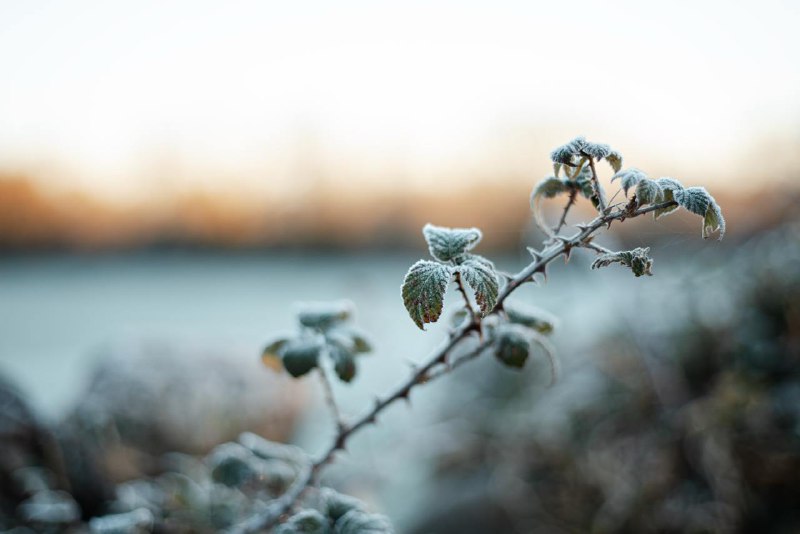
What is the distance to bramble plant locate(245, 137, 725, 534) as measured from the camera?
659 millimetres

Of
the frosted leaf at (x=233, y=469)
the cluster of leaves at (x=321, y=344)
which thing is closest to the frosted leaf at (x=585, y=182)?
the cluster of leaves at (x=321, y=344)

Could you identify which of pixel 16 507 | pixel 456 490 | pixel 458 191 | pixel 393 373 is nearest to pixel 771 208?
pixel 456 490

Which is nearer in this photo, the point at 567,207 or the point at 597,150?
the point at 597,150

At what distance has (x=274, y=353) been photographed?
3.29 ft

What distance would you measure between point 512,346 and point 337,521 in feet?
1.13

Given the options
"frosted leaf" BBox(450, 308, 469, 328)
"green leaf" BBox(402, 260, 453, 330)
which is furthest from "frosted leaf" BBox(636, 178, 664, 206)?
"frosted leaf" BBox(450, 308, 469, 328)

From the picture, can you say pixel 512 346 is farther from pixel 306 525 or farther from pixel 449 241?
pixel 306 525

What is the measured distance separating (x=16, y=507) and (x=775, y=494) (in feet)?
6.44

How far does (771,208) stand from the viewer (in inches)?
91.4

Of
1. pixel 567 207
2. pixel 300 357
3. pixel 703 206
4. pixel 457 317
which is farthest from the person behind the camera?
pixel 457 317

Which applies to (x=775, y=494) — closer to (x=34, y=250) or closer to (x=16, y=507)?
(x=16, y=507)

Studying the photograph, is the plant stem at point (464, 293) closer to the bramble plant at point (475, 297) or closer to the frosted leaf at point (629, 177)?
the bramble plant at point (475, 297)

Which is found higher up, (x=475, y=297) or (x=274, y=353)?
(x=274, y=353)

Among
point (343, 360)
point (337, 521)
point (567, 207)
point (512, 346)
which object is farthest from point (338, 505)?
point (567, 207)
